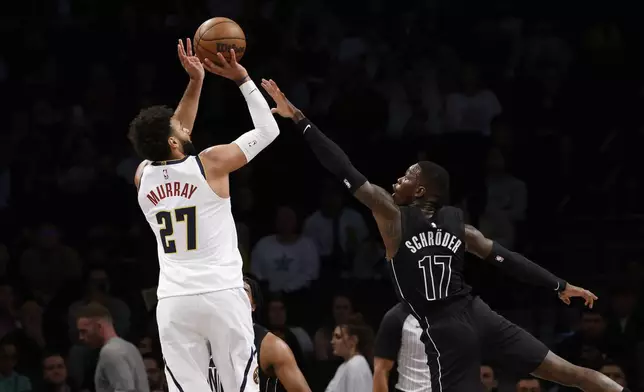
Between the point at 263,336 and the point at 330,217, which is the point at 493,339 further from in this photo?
the point at 330,217

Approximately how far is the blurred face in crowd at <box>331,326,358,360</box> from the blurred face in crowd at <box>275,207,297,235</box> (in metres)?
2.34

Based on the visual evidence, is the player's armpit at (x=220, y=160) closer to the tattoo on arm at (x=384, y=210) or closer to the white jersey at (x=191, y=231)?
the white jersey at (x=191, y=231)

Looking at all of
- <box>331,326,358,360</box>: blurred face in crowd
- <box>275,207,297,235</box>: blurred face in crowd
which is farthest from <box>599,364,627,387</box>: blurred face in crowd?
<box>275,207,297,235</box>: blurred face in crowd

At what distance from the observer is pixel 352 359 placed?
980cm

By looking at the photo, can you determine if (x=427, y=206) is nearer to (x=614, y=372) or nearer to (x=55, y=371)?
(x=614, y=372)

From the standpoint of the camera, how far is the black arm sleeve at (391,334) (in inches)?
327

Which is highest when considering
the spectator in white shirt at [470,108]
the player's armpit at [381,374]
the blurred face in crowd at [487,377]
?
the spectator in white shirt at [470,108]

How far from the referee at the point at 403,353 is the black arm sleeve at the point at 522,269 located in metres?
0.68

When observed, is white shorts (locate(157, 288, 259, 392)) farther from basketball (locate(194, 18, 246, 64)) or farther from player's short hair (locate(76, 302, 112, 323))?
player's short hair (locate(76, 302, 112, 323))

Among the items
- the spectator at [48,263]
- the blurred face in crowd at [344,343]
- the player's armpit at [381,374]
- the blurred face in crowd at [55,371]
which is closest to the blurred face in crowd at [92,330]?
the blurred face in crowd at [55,371]

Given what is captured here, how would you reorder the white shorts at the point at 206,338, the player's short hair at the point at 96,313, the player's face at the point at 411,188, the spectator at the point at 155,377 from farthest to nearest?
the spectator at the point at 155,377 → the player's short hair at the point at 96,313 → the player's face at the point at 411,188 → the white shorts at the point at 206,338

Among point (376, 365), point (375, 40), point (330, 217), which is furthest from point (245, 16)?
point (376, 365)

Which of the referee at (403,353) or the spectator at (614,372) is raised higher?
the referee at (403,353)

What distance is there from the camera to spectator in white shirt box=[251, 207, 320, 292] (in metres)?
12.0
